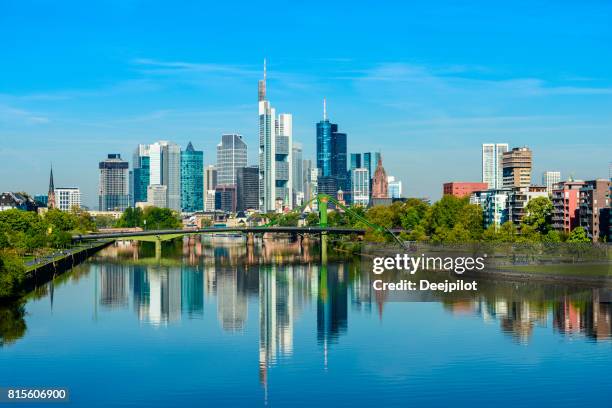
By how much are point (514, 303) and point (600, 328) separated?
7.68m

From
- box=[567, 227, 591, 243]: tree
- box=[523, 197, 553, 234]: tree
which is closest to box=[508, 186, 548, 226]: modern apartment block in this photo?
box=[523, 197, 553, 234]: tree

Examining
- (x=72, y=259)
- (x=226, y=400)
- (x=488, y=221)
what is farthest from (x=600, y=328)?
(x=488, y=221)

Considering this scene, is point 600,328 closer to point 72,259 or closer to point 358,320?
point 358,320

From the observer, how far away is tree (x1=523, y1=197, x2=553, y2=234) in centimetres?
8359

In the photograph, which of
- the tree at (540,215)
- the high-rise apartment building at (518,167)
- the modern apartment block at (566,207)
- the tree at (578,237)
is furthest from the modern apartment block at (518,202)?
the high-rise apartment building at (518,167)

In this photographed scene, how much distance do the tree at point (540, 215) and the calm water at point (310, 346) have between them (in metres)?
33.2

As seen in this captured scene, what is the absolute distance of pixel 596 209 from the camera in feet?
269

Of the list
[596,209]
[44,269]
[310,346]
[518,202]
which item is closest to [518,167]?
[518,202]

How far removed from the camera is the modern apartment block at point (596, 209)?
263 feet

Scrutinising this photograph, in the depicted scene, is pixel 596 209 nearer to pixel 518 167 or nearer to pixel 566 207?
pixel 566 207

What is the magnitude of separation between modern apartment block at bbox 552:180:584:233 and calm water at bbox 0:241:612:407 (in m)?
36.9

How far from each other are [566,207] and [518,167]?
72.5 m

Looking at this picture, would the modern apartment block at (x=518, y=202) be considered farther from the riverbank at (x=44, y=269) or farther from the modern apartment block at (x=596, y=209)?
the riverbank at (x=44, y=269)

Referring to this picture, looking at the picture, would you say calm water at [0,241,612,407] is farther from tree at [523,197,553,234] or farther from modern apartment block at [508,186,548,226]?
modern apartment block at [508,186,548,226]
